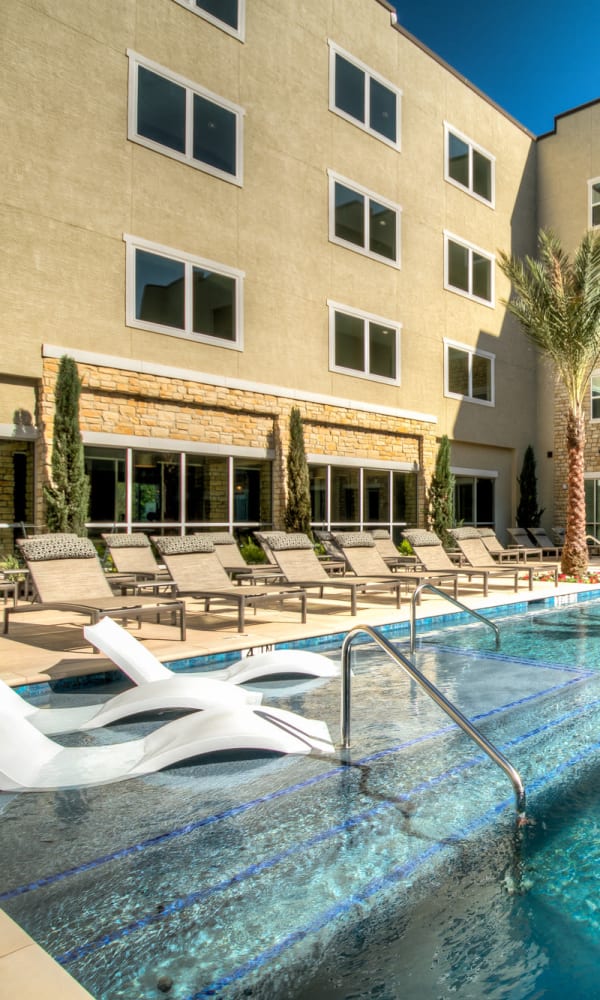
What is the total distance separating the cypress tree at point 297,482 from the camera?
1568cm

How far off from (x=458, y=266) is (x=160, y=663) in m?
17.7

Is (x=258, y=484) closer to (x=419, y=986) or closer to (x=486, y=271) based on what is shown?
(x=486, y=271)

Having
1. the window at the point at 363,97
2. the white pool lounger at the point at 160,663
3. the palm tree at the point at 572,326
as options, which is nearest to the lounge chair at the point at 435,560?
the palm tree at the point at 572,326

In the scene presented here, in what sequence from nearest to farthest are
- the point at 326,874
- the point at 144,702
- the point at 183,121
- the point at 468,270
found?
the point at 326,874 → the point at 144,702 → the point at 183,121 → the point at 468,270

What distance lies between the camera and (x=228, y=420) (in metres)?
15.0

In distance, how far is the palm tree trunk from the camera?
48.3ft

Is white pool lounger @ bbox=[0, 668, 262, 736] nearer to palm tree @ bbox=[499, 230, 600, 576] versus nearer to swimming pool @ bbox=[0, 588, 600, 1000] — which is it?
swimming pool @ bbox=[0, 588, 600, 1000]

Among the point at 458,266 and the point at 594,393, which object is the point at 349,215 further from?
the point at 594,393

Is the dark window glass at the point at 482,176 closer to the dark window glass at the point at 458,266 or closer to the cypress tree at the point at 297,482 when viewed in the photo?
the dark window glass at the point at 458,266

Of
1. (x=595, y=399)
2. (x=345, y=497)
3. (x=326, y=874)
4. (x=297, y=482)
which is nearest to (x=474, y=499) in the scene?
(x=595, y=399)

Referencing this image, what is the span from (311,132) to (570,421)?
8.66 meters

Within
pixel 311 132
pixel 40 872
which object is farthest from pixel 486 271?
pixel 40 872

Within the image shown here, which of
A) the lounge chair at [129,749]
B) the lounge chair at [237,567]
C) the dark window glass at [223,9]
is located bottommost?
the lounge chair at [129,749]

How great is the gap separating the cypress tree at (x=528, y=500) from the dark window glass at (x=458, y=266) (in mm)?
5715
